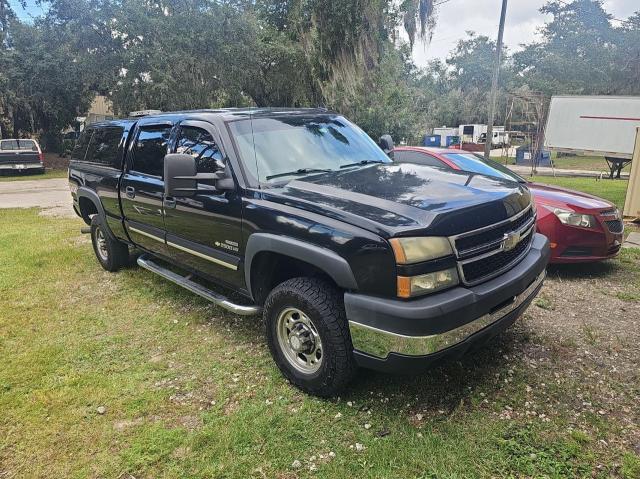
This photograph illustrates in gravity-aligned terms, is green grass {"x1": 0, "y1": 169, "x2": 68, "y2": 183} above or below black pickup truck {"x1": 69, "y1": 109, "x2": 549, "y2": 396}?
below

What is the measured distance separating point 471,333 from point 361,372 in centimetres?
96

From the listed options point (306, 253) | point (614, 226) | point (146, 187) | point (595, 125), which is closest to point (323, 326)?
A: point (306, 253)

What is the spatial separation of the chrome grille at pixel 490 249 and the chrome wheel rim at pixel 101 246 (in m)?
4.71

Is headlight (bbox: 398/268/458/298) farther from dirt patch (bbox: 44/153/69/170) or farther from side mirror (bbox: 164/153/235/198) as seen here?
dirt patch (bbox: 44/153/69/170)

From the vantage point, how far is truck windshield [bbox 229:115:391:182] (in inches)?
136

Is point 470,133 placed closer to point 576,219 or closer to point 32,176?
point 32,176

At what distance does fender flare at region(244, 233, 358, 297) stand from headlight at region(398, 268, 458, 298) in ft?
0.91

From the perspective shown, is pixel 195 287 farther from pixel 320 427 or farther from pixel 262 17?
pixel 262 17

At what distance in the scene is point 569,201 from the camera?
17.1 feet

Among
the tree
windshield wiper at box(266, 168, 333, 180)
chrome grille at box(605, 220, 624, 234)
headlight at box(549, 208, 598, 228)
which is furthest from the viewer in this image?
the tree

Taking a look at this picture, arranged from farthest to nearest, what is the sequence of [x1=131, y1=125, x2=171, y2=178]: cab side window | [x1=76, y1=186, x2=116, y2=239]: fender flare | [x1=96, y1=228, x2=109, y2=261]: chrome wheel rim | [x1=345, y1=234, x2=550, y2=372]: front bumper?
[x1=96, y1=228, x2=109, y2=261]: chrome wheel rim
[x1=76, y1=186, x2=116, y2=239]: fender flare
[x1=131, y1=125, x2=171, y2=178]: cab side window
[x1=345, y1=234, x2=550, y2=372]: front bumper

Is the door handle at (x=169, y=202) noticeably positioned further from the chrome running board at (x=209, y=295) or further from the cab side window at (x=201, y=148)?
the chrome running board at (x=209, y=295)

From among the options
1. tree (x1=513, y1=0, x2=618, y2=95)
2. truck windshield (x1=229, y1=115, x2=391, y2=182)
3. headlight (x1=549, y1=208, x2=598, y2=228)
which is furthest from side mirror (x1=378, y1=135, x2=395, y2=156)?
tree (x1=513, y1=0, x2=618, y2=95)

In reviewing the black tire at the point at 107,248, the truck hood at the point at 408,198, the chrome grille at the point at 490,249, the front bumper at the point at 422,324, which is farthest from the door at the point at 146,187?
the chrome grille at the point at 490,249
